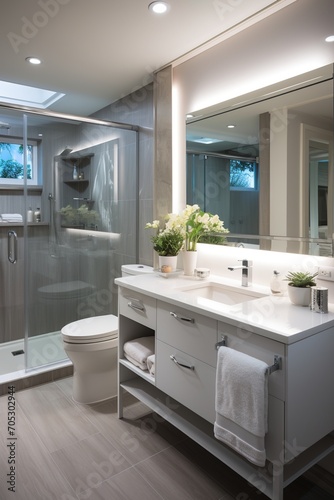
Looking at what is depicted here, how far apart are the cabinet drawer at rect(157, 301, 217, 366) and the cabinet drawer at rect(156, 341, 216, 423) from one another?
0.04 metres

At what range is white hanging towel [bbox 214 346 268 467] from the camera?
1287 millimetres

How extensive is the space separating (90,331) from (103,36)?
1902 millimetres

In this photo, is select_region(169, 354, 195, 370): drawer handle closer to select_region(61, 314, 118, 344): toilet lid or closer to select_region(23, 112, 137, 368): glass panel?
select_region(61, 314, 118, 344): toilet lid

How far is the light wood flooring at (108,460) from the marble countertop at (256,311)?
2.87 feet

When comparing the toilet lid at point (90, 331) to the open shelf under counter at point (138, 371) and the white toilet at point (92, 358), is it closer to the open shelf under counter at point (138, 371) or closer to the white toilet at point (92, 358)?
the white toilet at point (92, 358)

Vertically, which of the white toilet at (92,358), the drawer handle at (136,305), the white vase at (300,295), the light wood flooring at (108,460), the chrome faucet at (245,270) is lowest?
the light wood flooring at (108,460)

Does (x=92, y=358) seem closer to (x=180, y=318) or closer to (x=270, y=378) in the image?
(x=180, y=318)

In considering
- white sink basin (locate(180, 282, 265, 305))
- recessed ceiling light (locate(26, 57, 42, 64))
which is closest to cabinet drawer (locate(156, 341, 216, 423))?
white sink basin (locate(180, 282, 265, 305))

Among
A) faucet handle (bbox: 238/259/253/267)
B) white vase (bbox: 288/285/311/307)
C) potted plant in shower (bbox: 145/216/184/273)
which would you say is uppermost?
potted plant in shower (bbox: 145/216/184/273)

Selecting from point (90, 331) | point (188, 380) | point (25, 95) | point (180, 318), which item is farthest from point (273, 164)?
point (25, 95)

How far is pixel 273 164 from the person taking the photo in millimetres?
A: 1927

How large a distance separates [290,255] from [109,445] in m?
1.47

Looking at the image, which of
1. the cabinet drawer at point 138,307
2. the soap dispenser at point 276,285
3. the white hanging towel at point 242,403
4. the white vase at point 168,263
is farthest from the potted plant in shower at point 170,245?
Result: the white hanging towel at point 242,403

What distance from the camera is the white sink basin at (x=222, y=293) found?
1.95 m
